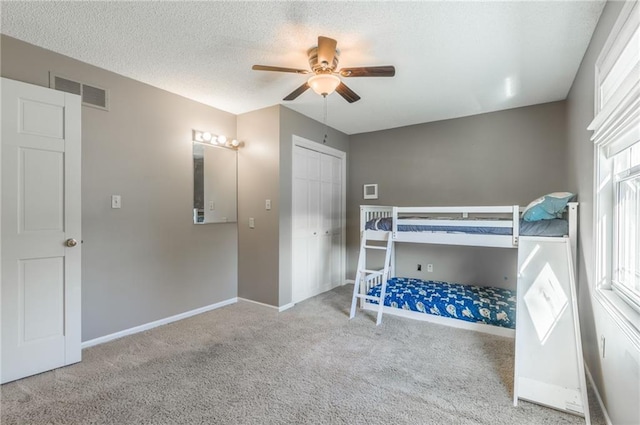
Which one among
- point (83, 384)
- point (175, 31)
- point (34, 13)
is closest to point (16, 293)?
point (83, 384)

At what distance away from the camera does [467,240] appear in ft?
9.69

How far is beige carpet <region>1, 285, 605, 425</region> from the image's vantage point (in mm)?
1750

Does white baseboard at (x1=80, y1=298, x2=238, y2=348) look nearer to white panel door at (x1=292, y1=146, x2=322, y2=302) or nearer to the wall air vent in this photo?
white panel door at (x1=292, y1=146, x2=322, y2=302)

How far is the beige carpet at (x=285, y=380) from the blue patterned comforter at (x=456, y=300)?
0.60ft

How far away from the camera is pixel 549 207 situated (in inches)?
95.7

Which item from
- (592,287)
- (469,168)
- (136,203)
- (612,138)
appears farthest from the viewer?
(469,168)

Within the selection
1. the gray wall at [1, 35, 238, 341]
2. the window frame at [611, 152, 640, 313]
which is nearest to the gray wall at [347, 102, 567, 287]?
the window frame at [611, 152, 640, 313]

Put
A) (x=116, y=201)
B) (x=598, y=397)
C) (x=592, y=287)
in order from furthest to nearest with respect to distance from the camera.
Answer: (x=116, y=201) → (x=592, y=287) → (x=598, y=397)

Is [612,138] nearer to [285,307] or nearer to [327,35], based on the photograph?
[327,35]

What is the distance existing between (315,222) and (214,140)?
171cm

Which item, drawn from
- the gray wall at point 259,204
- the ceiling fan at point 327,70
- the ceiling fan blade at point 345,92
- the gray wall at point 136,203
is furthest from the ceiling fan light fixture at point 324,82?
the gray wall at point 136,203

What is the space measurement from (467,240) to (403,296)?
3.13ft

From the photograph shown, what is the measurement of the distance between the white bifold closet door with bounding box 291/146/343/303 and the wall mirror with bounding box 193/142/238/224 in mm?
823

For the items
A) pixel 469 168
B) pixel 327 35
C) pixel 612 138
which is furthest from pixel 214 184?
pixel 612 138
